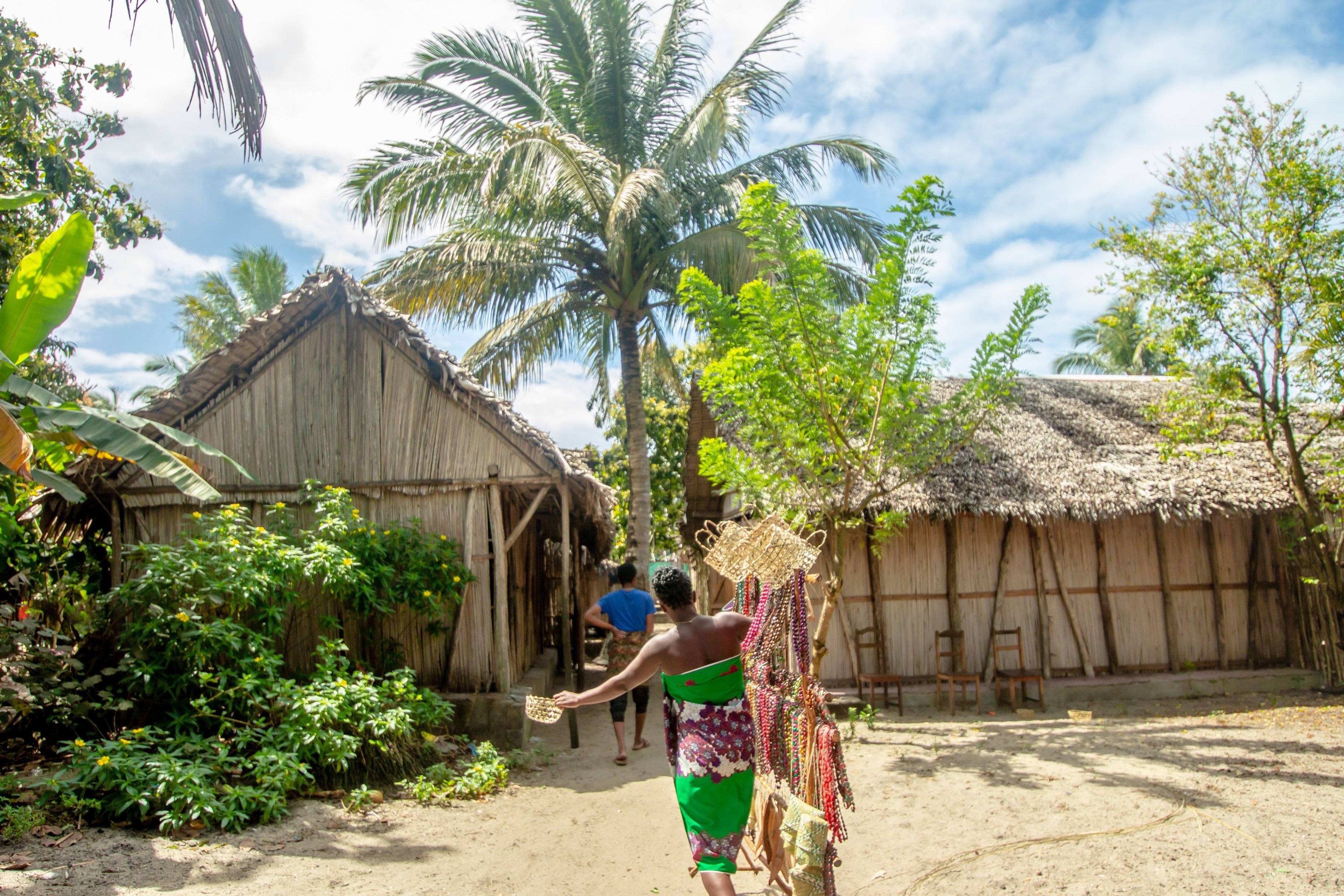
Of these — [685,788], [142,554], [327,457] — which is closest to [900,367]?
[685,788]

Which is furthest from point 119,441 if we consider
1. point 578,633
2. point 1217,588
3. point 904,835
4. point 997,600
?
point 1217,588

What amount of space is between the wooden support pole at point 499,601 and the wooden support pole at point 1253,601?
9010mm

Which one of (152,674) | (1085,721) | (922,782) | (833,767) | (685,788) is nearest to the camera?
(685,788)

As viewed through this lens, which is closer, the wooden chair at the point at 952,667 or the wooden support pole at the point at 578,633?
the wooden chair at the point at 952,667

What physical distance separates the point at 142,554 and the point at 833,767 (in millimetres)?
5086

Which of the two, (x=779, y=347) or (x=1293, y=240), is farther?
(x=1293, y=240)

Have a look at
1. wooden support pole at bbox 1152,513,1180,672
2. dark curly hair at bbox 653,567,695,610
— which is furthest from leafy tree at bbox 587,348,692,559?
dark curly hair at bbox 653,567,695,610

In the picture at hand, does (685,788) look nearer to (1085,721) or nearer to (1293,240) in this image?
(1085,721)

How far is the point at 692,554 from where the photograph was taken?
18484mm

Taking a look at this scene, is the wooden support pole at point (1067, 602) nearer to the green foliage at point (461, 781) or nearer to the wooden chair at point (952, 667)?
the wooden chair at point (952, 667)

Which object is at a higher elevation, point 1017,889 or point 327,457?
point 327,457

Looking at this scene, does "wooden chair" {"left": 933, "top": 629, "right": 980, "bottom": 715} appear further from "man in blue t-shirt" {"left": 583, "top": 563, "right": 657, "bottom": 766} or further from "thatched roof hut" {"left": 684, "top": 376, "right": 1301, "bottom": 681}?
"man in blue t-shirt" {"left": 583, "top": 563, "right": 657, "bottom": 766}

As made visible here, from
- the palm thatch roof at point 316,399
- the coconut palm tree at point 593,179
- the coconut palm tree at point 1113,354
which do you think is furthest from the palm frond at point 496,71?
the coconut palm tree at point 1113,354

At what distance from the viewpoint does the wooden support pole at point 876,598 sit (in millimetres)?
9594
